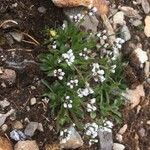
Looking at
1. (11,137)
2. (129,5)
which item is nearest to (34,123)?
(11,137)

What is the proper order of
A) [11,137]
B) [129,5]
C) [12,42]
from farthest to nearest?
1. [129,5]
2. [12,42]
3. [11,137]

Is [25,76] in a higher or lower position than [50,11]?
lower

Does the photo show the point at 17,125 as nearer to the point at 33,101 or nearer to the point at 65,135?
the point at 33,101

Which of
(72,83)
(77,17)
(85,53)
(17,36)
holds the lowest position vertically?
(72,83)

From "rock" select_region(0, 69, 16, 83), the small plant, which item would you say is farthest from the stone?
"rock" select_region(0, 69, 16, 83)

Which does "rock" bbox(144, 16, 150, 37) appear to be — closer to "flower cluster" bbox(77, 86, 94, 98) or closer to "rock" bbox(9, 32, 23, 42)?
"flower cluster" bbox(77, 86, 94, 98)

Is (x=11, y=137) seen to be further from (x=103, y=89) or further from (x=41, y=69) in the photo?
(x=103, y=89)

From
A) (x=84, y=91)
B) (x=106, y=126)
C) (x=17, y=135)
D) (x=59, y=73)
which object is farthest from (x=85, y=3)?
(x=17, y=135)
